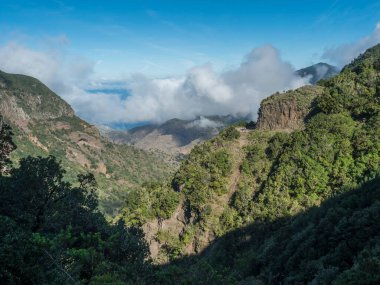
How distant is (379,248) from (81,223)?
26.5m

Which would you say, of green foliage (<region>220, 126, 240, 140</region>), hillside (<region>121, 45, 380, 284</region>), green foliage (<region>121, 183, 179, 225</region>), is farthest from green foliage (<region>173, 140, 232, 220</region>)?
green foliage (<region>121, 183, 179, 225</region>)

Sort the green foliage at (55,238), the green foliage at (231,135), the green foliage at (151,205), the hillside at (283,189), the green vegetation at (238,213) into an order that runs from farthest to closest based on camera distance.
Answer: the green foliage at (231,135)
the green foliage at (151,205)
the hillside at (283,189)
the green vegetation at (238,213)
the green foliage at (55,238)

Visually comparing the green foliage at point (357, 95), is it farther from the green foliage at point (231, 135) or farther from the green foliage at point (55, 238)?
the green foliage at point (55, 238)

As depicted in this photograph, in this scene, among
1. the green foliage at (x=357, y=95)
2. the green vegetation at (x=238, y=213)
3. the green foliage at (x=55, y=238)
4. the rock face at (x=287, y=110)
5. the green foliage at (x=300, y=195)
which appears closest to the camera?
the green foliage at (x=55, y=238)

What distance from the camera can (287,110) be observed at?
70688 mm

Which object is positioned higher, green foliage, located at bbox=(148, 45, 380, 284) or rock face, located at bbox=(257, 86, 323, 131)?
rock face, located at bbox=(257, 86, 323, 131)

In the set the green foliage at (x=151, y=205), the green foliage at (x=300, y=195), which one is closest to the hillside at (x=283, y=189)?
the green foliage at (x=300, y=195)

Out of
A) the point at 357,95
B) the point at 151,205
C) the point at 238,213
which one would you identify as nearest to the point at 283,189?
the point at 238,213

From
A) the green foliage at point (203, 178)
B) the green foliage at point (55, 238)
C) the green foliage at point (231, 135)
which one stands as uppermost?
the green foliage at point (231, 135)

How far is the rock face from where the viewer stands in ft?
226

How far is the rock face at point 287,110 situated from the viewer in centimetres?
6881

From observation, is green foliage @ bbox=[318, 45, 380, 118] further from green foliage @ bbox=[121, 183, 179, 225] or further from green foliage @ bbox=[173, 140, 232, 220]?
green foliage @ bbox=[121, 183, 179, 225]

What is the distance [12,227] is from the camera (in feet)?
74.6

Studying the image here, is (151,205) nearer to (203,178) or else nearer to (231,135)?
(203,178)
